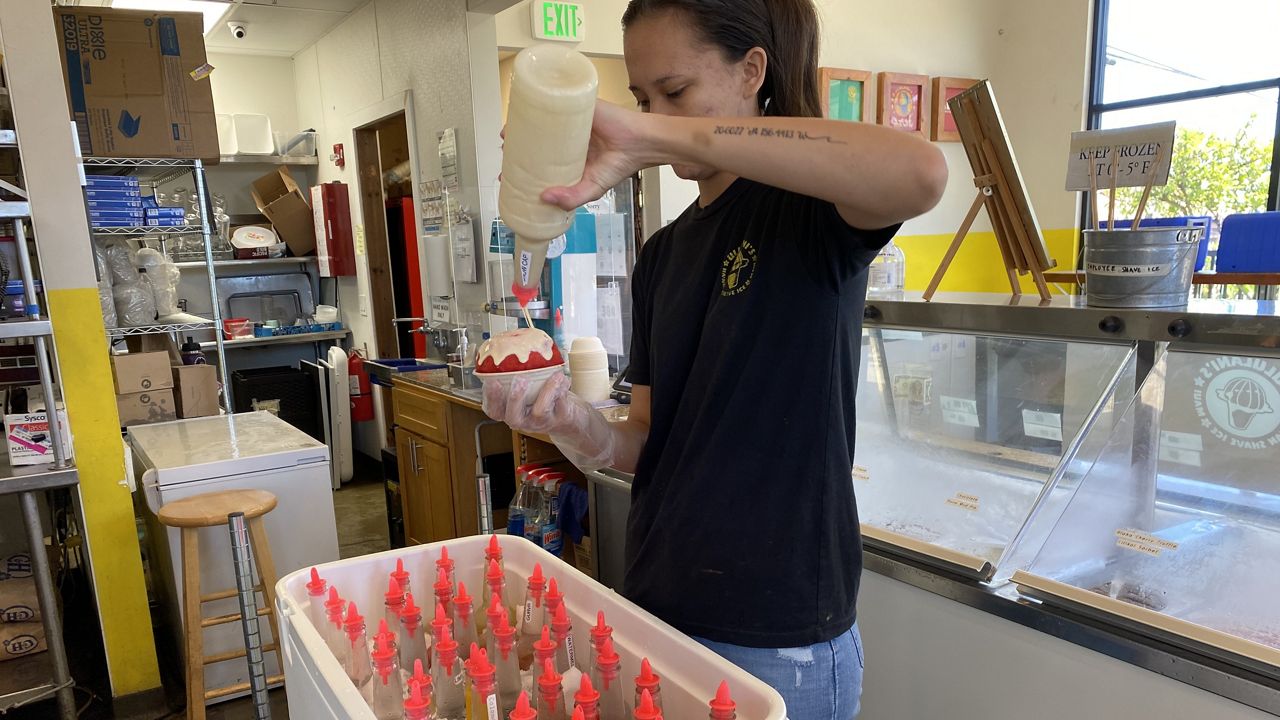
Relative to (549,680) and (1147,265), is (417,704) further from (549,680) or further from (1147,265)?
(1147,265)

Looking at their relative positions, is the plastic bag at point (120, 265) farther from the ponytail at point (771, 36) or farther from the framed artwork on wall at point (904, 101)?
the framed artwork on wall at point (904, 101)

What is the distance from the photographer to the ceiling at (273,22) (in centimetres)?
512

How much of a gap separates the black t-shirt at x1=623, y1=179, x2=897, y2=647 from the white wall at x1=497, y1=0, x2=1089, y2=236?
5.05 meters

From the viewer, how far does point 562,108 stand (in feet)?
2.80

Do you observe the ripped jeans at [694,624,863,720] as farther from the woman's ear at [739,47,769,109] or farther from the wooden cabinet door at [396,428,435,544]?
the wooden cabinet door at [396,428,435,544]

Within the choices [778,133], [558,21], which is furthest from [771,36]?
[558,21]

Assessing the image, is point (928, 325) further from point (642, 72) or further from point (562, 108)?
point (562, 108)

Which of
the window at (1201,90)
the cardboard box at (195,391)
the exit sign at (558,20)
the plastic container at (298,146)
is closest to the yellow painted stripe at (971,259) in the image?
the window at (1201,90)

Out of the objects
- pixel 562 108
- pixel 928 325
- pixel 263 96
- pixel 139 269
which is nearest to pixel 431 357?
pixel 139 269

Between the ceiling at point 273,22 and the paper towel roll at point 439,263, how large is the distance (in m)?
1.71

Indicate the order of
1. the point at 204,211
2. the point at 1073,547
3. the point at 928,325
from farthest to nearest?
the point at 204,211 → the point at 928,325 → the point at 1073,547

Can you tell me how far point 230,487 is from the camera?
296 centimetres

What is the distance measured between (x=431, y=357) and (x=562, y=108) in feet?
15.6

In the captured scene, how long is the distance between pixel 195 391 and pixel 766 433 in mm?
3600
